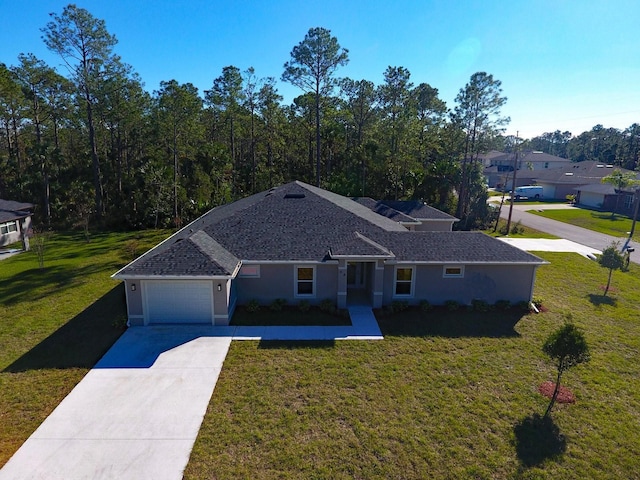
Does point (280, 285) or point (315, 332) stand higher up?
point (280, 285)

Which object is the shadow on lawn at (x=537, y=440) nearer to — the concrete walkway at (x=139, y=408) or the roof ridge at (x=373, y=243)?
the concrete walkway at (x=139, y=408)

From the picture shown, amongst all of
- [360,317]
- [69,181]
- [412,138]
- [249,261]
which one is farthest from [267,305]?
[69,181]

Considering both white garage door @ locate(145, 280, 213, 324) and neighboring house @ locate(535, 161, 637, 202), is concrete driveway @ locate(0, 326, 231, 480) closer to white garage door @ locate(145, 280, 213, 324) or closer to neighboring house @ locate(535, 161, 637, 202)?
white garage door @ locate(145, 280, 213, 324)

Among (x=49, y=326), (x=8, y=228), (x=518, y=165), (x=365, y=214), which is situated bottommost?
(x=49, y=326)

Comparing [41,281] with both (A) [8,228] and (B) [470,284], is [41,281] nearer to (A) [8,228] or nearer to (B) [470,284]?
(A) [8,228]

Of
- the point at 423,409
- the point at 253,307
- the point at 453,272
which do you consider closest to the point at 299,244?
the point at 253,307

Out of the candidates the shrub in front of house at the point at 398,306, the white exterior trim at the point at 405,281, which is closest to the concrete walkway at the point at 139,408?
the shrub in front of house at the point at 398,306
